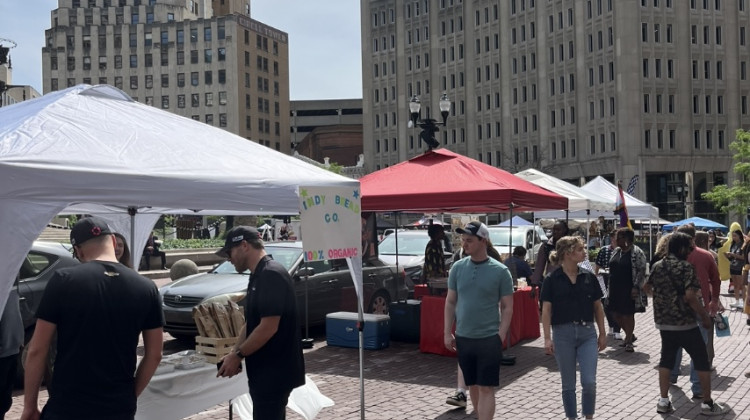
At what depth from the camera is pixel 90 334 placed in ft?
13.2

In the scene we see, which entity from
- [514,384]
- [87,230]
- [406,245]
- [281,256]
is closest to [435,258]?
[281,256]

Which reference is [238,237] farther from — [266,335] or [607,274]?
[607,274]

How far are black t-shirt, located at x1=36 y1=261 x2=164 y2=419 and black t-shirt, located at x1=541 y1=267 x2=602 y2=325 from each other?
4.08 meters

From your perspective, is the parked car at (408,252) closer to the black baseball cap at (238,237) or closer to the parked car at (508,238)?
the parked car at (508,238)

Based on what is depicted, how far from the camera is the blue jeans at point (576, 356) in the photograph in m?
6.96

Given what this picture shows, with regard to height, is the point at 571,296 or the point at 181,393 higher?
the point at 571,296

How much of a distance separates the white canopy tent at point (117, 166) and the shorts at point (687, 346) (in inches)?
123

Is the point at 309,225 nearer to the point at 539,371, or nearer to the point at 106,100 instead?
the point at 106,100

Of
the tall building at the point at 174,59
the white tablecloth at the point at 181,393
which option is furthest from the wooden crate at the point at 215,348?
the tall building at the point at 174,59

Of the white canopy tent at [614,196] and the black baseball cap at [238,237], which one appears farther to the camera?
the white canopy tent at [614,196]

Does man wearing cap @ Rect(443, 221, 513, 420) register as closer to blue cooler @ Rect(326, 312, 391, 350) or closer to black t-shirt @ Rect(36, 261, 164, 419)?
black t-shirt @ Rect(36, 261, 164, 419)

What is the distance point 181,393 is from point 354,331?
585cm

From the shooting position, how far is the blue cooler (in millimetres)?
12016

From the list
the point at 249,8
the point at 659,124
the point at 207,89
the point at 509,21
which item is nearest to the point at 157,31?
the point at 207,89
